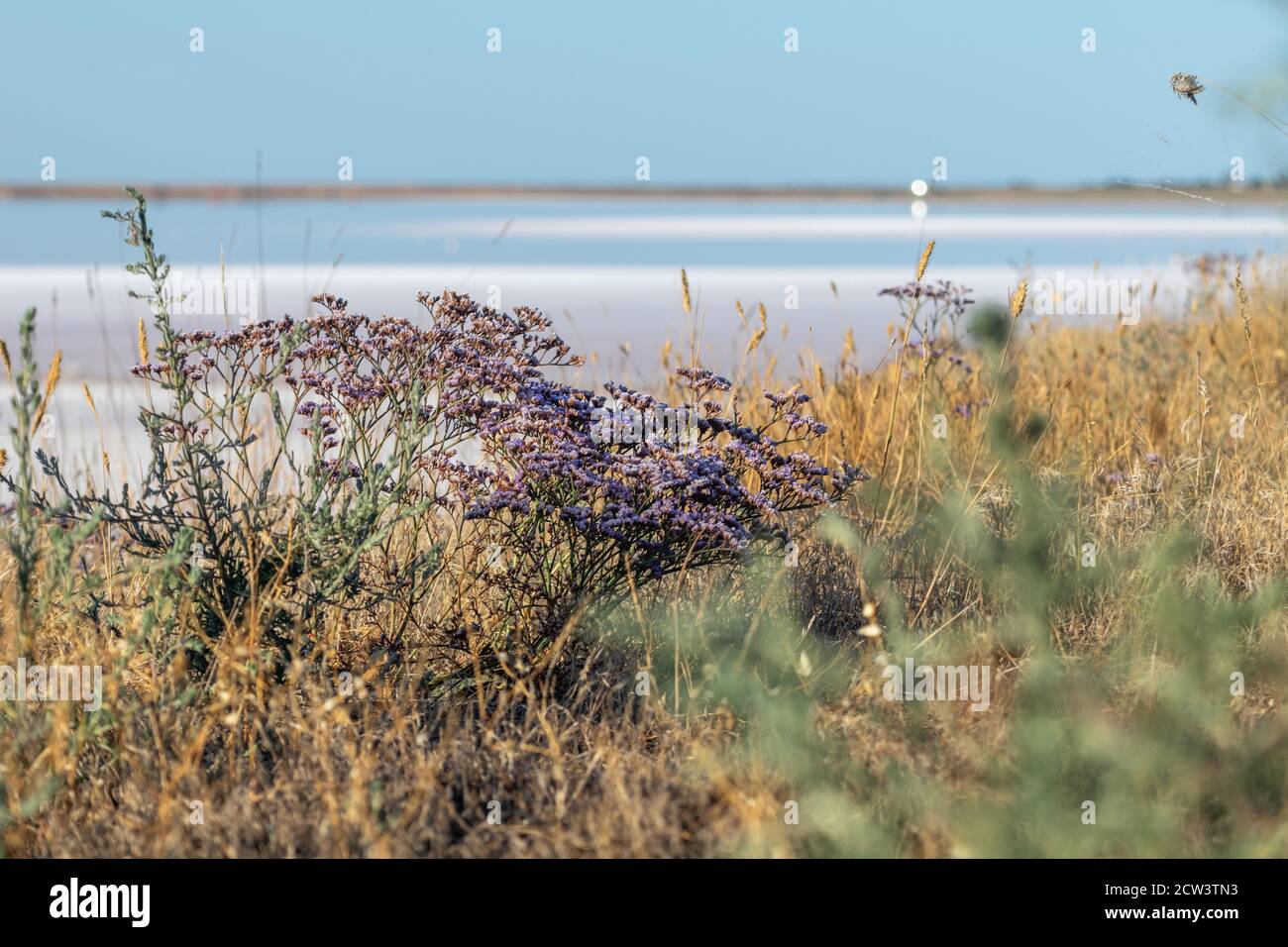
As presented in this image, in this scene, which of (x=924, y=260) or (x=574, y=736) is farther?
(x=924, y=260)

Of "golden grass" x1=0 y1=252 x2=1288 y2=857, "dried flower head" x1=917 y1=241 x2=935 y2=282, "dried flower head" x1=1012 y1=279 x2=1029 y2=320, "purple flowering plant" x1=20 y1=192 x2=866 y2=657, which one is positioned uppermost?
"dried flower head" x1=917 y1=241 x2=935 y2=282

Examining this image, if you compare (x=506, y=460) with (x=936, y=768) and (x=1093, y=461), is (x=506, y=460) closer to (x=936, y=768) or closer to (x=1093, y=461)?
(x=936, y=768)

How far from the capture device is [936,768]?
8.08 ft

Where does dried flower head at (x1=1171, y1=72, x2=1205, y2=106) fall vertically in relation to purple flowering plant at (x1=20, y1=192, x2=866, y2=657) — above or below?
above

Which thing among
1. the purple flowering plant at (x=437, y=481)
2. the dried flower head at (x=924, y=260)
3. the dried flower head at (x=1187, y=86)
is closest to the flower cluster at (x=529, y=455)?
the purple flowering plant at (x=437, y=481)

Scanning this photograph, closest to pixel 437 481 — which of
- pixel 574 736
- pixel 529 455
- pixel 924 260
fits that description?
pixel 529 455

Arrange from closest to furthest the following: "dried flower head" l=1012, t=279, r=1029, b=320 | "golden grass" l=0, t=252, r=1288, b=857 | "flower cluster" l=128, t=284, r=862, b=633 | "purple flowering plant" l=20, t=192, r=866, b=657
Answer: "golden grass" l=0, t=252, r=1288, b=857 < "purple flowering plant" l=20, t=192, r=866, b=657 < "flower cluster" l=128, t=284, r=862, b=633 < "dried flower head" l=1012, t=279, r=1029, b=320

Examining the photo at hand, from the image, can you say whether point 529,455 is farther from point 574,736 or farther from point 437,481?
point 574,736

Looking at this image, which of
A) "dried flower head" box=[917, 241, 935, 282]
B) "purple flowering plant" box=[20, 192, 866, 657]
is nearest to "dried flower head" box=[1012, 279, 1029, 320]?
"dried flower head" box=[917, 241, 935, 282]

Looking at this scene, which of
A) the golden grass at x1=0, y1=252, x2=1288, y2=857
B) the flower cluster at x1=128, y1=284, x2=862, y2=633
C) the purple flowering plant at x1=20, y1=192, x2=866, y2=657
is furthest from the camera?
the flower cluster at x1=128, y1=284, x2=862, y2=633

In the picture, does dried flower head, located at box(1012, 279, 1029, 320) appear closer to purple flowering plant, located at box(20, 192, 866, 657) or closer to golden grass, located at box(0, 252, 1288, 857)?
golden grass, located at box(0, 252, 1288, 857)

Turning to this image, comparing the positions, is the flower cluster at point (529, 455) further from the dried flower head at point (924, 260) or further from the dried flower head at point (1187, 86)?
the dried flower head at point (1187, 86)

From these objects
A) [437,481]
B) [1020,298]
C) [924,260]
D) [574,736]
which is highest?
[924,260]
